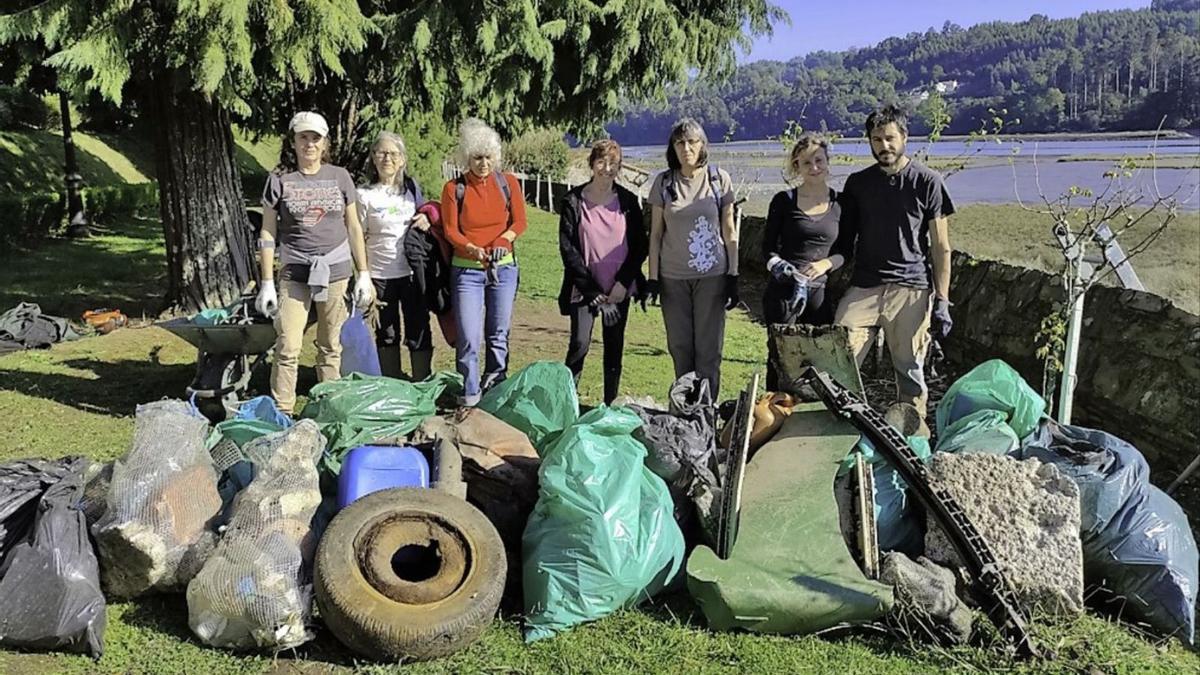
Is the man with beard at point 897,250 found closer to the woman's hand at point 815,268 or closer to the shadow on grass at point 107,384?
the woman's hand at point 815,268

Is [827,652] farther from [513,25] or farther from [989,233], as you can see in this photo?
[989,233]

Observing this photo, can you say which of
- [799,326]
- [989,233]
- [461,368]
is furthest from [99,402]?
[989,233]

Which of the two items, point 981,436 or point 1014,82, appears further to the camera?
point 1014,82

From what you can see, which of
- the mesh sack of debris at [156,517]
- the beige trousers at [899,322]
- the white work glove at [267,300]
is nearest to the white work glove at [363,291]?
the white work glove at [267,300]

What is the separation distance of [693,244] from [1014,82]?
3407 centimetres

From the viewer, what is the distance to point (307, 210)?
4.52 meters

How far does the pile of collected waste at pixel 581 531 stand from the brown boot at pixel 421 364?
1.39 m

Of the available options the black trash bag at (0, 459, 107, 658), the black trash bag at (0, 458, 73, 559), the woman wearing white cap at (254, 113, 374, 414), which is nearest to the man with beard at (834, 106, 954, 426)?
the woman wearing white cap at (254, 113, 374, 414)

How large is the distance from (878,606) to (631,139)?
10903 cm

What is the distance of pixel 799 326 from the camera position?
4.07 metres

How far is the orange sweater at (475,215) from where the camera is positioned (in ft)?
15.5

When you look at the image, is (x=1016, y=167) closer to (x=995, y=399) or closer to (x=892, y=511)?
(x=995, y=399)

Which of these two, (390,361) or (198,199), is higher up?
(198,199)

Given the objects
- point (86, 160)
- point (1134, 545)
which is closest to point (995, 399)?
point (1134, 545)
